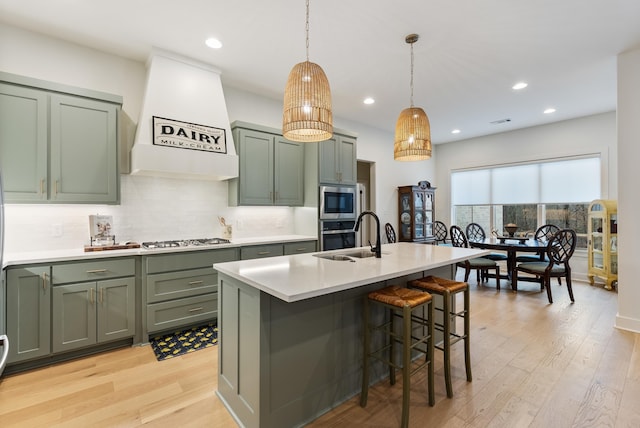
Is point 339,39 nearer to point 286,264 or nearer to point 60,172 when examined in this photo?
point 286,264

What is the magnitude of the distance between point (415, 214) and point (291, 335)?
5003 millimetres

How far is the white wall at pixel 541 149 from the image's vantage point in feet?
16.5

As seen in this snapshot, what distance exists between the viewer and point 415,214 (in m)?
6.19

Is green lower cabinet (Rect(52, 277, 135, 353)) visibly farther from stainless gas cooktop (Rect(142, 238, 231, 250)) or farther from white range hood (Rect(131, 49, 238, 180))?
white range hood (Rect(131, 49, 238, 180))

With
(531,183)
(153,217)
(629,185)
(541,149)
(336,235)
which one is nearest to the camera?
(629,185)

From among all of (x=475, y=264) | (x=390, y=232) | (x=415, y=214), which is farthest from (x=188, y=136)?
(x=415, y=214)

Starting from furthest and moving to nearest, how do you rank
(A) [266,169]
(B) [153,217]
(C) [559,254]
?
(C) [559,254] → (A) [266,169] → (B) [153,217]

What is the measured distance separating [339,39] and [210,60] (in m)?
1.47

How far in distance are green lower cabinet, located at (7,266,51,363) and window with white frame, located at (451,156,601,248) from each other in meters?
6.52

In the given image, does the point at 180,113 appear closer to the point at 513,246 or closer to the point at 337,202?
the point at 337,202

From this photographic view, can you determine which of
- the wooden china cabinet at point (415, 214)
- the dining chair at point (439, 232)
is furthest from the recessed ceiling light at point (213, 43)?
the dining chair at point (439, 232)

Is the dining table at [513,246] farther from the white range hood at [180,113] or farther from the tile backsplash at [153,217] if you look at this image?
the white range hood at [180,113]

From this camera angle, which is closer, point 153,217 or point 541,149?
point 153,217

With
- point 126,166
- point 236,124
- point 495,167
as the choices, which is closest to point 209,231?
point 126,166
